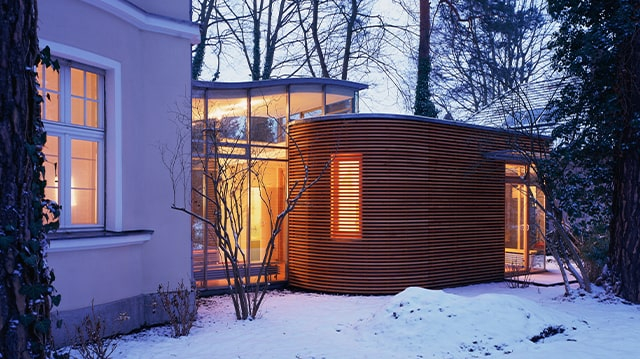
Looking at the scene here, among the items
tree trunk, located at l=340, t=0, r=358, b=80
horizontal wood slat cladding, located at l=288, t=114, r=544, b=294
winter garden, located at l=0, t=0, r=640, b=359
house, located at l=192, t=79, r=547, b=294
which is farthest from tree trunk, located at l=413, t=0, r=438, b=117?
tree trunk, located at l=340, t=0, r=358, b=80

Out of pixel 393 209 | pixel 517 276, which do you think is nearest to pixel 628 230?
pixel 517 276

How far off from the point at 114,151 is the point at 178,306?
2077 mm

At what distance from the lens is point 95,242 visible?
6.19 metres

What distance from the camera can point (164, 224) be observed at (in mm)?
7387

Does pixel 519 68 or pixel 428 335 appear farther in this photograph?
pixel 519 68

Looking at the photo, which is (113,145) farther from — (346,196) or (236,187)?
(346,196)

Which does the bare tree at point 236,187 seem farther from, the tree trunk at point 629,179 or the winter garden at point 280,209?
the tree trunk at point 629,179

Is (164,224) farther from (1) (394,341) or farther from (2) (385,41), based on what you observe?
(2) (385,41)

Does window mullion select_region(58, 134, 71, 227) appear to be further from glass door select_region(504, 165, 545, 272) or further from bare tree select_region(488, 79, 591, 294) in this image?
glass door select_region(504, 165, 545, 272)

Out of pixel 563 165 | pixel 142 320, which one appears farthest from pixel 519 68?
pixel 142 320

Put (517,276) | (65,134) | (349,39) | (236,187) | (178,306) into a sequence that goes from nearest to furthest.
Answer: (65,134)
(178,306)
(236,187)
(517,276)
(349,39)

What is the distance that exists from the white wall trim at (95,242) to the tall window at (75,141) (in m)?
0.35

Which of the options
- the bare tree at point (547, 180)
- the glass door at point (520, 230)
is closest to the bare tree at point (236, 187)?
the bare tree at point (547, 180)

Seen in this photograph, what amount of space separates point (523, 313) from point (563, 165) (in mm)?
3895
